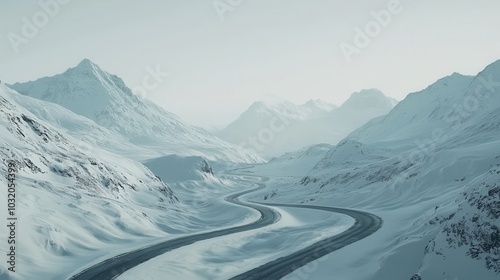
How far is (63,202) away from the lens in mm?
42969

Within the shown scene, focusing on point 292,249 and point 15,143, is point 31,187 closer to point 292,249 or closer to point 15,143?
point 15,143

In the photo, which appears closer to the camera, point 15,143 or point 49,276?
point 49,276

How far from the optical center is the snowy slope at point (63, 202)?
30859 millimetres

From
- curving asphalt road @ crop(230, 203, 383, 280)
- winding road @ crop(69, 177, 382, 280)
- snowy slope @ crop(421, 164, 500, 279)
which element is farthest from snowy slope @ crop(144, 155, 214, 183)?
snowy slope @ crop(421, 164, 500, 279)

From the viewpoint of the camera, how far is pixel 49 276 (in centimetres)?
2652

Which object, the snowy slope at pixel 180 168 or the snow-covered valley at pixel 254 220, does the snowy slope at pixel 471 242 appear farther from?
the snowy slope at pixel 180 168

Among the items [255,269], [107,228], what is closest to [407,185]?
[255,269]

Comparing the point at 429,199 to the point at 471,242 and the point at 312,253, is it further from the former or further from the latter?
the point at 471,242

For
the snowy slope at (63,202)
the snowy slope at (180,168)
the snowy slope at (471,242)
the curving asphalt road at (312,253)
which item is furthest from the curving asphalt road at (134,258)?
the snowy slope at (180,168)

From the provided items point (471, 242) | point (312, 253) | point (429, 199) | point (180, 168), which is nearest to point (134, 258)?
point (312, 253)

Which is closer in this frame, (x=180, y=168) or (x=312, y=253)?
(x=312, y=253)

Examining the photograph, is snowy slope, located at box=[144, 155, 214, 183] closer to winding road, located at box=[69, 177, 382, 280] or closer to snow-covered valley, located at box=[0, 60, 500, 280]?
snow-covered valley, located at box=[0, 60, 500, 280]

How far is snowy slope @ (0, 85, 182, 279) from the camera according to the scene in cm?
3086

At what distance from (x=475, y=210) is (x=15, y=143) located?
200 feet
